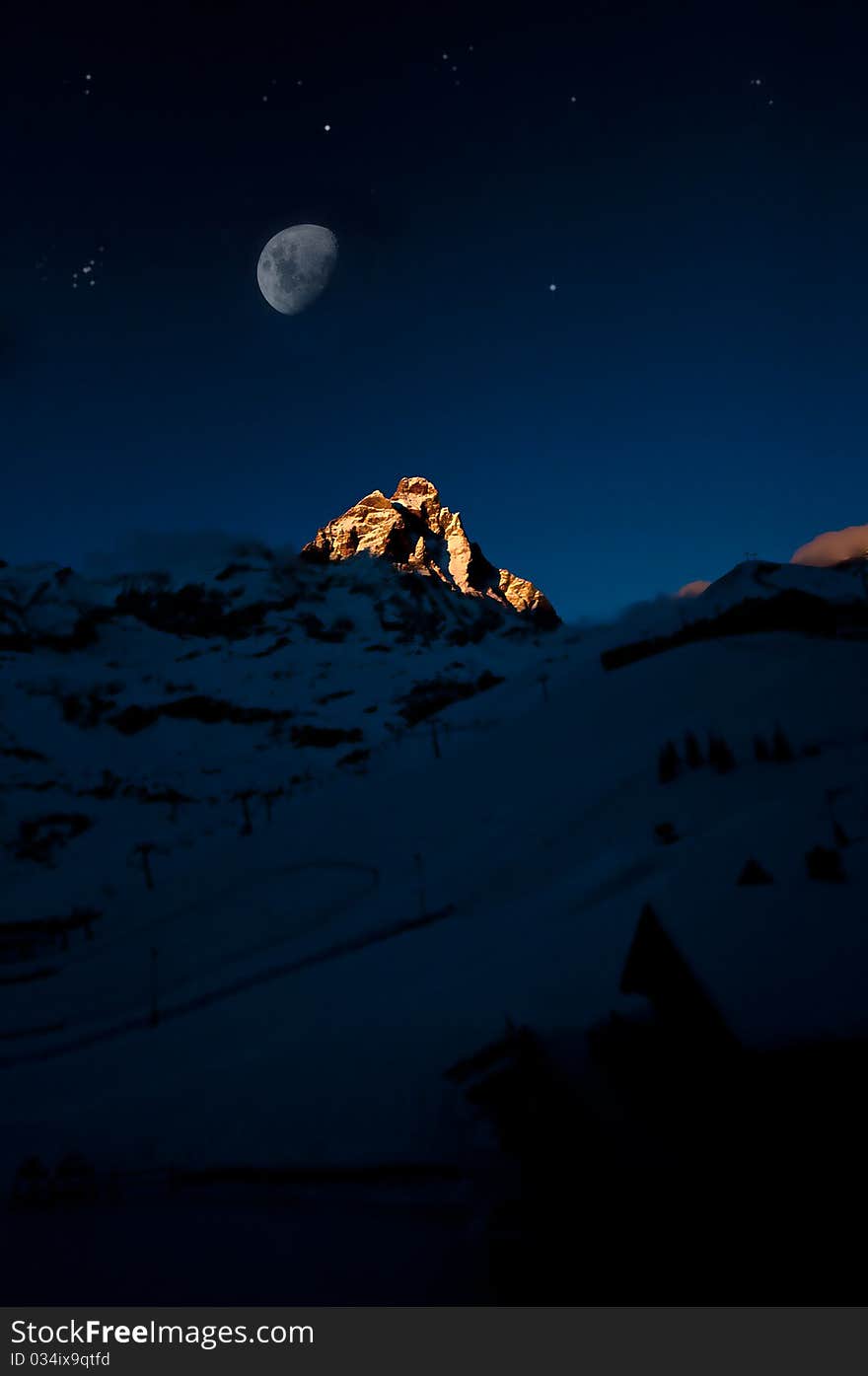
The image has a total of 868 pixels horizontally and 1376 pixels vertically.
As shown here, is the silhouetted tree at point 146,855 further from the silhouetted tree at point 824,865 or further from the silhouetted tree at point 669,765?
the silhouetted tree at point 824,865

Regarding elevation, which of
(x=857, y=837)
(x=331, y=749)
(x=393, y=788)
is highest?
(x=331, y=749)

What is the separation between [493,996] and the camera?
18156mm

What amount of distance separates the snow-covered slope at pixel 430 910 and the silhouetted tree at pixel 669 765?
811 mm

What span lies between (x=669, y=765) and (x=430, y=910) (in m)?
15.7

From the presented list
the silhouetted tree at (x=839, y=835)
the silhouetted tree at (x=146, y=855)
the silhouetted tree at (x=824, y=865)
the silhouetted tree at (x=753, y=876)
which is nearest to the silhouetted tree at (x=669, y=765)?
the silhouetted tree at (x=839, y=835)

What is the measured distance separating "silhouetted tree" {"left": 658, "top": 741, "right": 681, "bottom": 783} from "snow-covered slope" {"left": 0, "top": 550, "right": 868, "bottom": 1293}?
811mm

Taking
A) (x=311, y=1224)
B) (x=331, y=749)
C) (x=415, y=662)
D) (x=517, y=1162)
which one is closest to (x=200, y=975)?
(x=311, y=1224)

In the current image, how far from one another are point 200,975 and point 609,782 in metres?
24.8

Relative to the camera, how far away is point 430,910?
1256 inches

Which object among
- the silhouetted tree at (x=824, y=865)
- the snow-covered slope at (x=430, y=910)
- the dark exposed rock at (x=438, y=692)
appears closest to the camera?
the snow-covered slope at (x=430, y=910)

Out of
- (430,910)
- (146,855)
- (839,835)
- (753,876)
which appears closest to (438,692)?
(146,855)

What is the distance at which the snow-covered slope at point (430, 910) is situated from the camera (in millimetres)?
13688

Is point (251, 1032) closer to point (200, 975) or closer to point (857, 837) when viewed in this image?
point (200, 975)

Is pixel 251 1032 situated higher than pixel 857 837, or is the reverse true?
pixel 857 837
